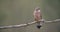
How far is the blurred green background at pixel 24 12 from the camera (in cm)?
203

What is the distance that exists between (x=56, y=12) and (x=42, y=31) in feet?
1.63

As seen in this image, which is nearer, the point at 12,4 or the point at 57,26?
the point at 12,4

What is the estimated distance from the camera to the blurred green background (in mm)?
2027

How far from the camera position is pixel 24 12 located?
89.8 inches

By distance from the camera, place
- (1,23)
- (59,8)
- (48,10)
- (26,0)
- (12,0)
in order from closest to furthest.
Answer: (1,23)
(12,0)
(26,0)
(48,10)
(59,8)

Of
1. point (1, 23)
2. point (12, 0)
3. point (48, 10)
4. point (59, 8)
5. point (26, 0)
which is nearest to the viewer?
point (1, 23)

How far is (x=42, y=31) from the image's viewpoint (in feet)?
7.48

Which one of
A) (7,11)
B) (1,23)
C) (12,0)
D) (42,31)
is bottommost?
(42,31)

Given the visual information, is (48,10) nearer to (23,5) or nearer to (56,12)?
(56,12)

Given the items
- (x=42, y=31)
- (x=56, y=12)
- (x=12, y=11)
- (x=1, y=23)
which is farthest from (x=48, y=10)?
(x=1, y=23)

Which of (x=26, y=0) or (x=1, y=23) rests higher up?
(x=26, y=0)

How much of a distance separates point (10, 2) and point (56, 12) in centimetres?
87

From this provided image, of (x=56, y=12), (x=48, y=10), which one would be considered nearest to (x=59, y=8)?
(x=56, y=12)

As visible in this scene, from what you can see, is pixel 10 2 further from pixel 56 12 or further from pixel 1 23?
pixel 56 12
